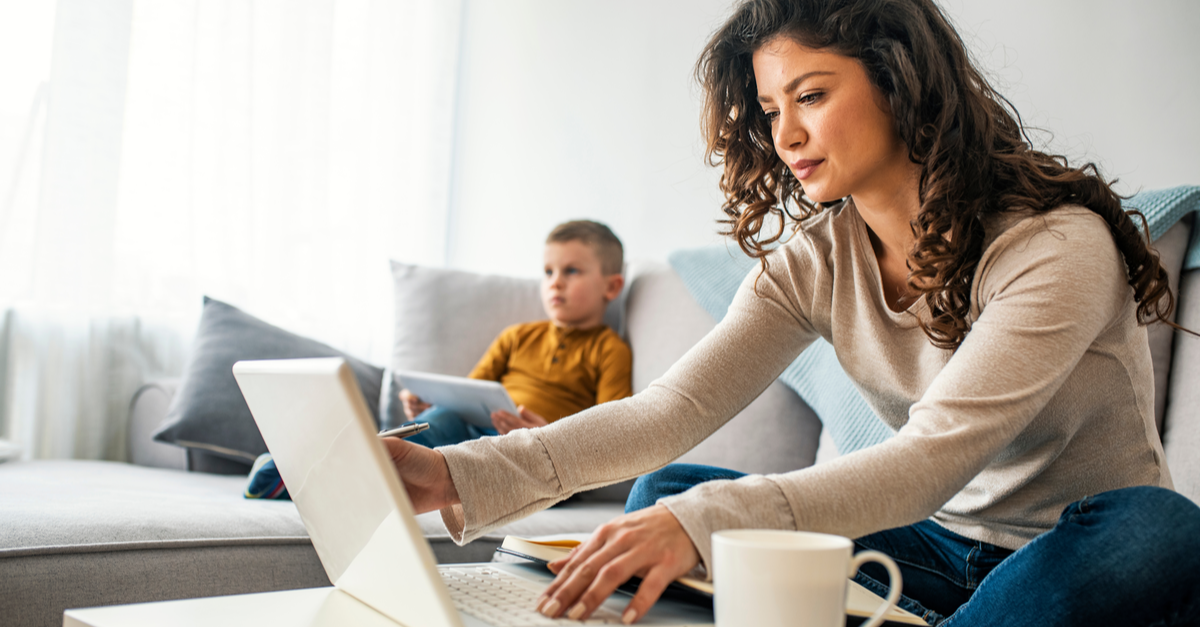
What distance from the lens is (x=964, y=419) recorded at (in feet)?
2.06

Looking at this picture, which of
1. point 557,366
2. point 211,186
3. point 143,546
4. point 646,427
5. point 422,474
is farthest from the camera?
point 211,186

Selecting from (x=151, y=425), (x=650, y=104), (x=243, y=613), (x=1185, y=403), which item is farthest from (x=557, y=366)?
(x=243, y=613)

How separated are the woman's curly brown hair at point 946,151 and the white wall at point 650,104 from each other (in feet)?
1.93

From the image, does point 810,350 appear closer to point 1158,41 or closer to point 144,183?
point 1158,41

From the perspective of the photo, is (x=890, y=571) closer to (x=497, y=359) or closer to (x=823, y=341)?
(x=823, y=341)

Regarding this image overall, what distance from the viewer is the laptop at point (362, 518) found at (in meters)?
0.48

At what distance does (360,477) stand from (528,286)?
1.53 metres

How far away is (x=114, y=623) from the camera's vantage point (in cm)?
56

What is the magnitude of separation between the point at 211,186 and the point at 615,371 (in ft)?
3.98

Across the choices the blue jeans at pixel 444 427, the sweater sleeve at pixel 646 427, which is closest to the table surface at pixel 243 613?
the sweater sleeve at pixel 646 427

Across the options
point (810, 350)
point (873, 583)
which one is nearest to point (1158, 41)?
point (810, 350)

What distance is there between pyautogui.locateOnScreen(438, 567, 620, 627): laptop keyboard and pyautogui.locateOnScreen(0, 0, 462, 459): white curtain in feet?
5.43

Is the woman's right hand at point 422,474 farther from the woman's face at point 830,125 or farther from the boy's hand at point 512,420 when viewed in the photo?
the boy's hand at point 512,420

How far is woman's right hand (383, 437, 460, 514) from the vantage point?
0.70 m
